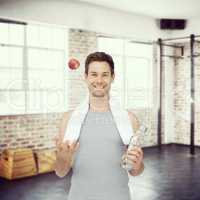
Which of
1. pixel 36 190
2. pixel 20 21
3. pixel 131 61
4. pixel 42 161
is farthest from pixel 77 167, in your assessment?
pixel 131 61

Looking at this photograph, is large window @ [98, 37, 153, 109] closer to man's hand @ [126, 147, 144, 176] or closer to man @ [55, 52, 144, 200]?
man @ [55, 52, 144, 200]

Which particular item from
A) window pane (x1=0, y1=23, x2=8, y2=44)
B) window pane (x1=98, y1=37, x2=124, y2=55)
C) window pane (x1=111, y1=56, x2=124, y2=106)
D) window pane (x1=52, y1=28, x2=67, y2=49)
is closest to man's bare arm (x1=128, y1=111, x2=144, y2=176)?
window pane (x1=0, y1=23, x2=8, y2=44)

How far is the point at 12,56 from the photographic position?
5.89 metres

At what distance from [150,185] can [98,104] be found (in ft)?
12.3

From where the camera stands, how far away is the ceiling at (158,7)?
20.8 feet

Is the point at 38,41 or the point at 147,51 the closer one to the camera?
the point at 38,41

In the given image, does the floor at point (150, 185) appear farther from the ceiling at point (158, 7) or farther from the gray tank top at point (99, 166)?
the gray tank top at point (99, 166)

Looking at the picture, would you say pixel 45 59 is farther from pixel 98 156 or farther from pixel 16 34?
pixel 98 156

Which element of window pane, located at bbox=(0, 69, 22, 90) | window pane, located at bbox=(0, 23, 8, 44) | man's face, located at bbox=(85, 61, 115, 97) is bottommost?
man's face, located at bbox=(85, 61, 115, 97)

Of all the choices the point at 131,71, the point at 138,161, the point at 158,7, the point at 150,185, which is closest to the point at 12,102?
the point at 150,185

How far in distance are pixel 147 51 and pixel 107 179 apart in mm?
7067

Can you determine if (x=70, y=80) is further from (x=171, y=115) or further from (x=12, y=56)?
(x=171, y=115)

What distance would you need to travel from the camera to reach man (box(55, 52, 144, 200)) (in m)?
1.40

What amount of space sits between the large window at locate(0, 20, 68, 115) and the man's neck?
4443mm
